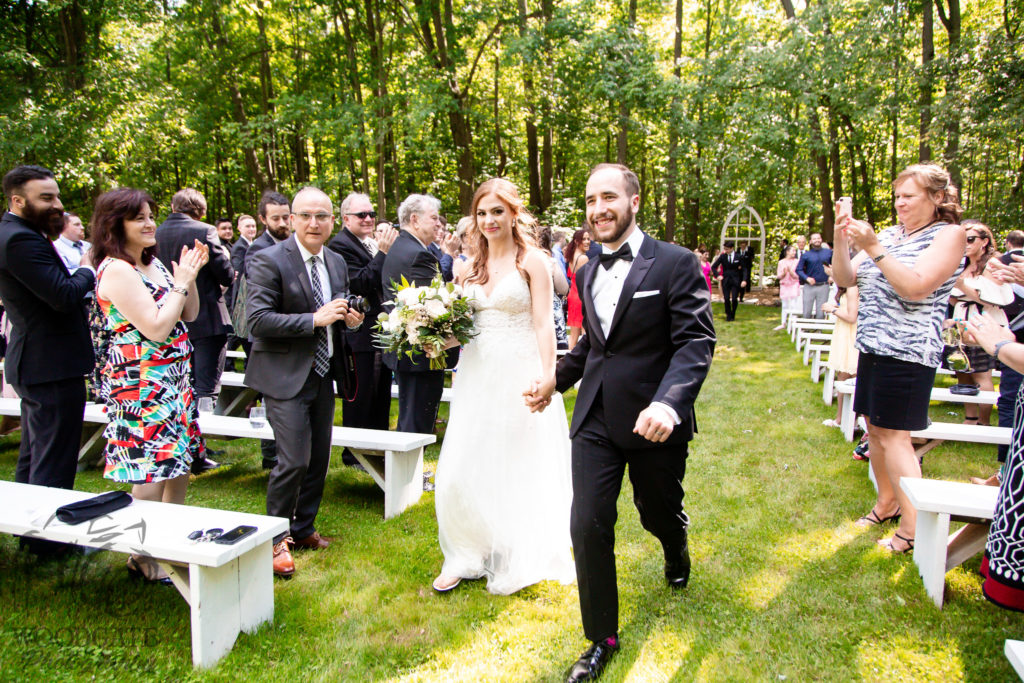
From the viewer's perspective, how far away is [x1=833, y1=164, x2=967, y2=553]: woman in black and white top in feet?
11.5

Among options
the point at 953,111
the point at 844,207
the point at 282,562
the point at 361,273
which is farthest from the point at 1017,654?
the point at 953,111

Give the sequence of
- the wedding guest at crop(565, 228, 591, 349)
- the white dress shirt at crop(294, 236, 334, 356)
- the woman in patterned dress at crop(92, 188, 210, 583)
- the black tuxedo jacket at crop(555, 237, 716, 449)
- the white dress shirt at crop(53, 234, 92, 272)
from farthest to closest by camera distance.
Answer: the wedding guest at crop(565, 228, 591, 349), the white dress shirt at crop(53, 234, 92, 272), the white dress shirt at crop(294, 236, 334, 356), the woman in patterned dress at crop(92, 188, 210, 583), the black tuxedo jacket at crop(555, 237, 716, 449)

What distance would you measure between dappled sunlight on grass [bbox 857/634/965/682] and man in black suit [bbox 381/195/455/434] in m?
3.30

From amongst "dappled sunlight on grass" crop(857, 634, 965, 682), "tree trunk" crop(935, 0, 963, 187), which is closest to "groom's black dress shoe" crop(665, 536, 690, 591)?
"dappled sunlight on grass" crop(857, 634, 965, 682)

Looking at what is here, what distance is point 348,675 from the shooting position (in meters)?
2.87

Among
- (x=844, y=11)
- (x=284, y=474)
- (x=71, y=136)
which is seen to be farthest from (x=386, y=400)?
(x=844, y=11)

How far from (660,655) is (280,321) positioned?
8.43ft

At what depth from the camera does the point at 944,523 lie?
3281 millimetres

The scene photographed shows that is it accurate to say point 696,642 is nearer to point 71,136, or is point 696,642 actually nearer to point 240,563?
point 240,563

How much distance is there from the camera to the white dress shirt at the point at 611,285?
2885 millimetres

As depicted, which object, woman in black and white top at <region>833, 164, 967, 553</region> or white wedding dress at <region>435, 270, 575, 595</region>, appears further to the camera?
white wedding dress at <region>435, 270, 575, 595</region>

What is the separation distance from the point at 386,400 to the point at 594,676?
3842mm

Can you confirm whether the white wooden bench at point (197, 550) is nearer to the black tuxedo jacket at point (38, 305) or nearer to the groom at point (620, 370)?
the black tuxedo jacket at point (38, 305)

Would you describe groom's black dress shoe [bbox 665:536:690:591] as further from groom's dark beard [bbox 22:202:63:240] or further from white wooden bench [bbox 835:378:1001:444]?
groom's dark beard [bbox 22:202:63:240]
